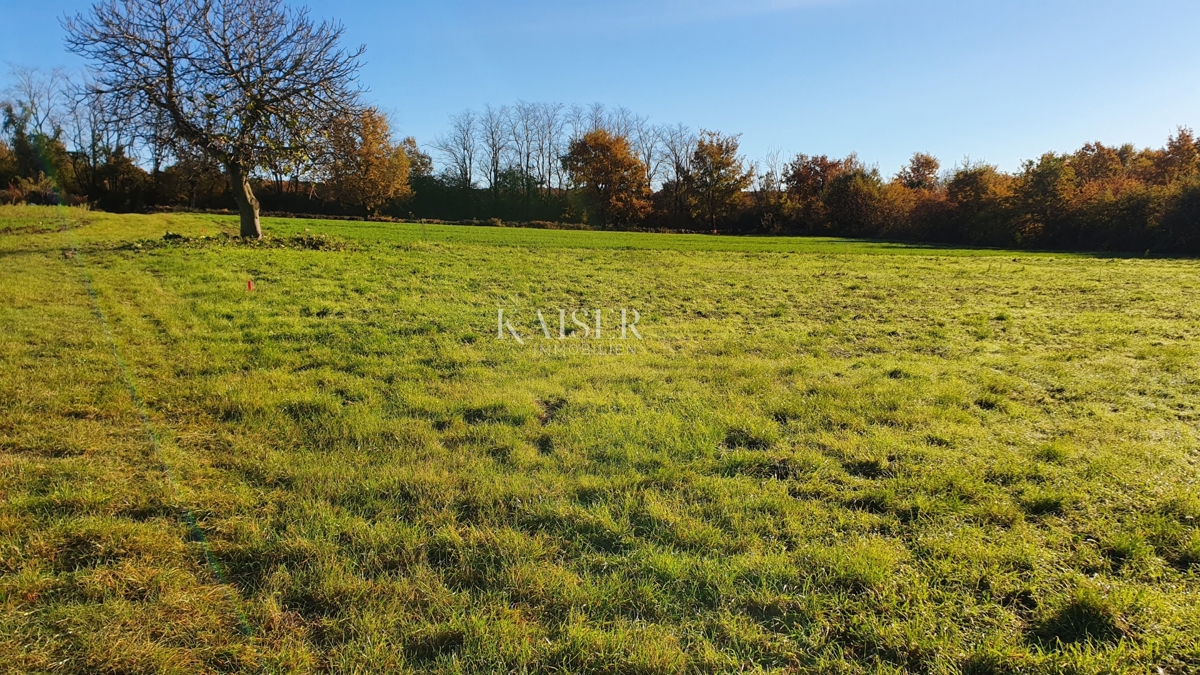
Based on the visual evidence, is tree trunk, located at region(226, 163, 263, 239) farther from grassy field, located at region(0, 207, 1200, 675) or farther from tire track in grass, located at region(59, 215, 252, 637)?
grassy field, located at region(0, 207, 1200, 675)

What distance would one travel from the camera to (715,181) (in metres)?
63.3

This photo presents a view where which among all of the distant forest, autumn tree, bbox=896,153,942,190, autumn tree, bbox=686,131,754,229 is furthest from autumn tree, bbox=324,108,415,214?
autumn tree, bbox=896,153,942,190

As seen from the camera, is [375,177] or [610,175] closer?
[375,177]

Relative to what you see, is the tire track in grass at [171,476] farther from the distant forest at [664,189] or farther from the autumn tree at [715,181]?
the autumn tree at [715,181]

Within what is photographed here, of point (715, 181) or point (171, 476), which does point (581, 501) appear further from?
point (715, 181)

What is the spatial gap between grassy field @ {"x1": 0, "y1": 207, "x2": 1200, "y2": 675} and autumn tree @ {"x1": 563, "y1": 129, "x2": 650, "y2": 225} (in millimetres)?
56865

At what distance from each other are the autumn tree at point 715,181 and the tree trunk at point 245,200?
5215 cm

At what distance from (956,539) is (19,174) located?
61554 millimetres

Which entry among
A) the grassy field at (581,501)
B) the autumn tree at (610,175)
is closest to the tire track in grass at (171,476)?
the grassy field at (581,501)

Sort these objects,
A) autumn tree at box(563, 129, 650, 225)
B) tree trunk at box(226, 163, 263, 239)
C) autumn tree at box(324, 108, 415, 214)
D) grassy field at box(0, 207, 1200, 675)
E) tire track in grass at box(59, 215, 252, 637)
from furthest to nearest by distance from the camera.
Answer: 1. autumn tree at box(563, 129, 650, 225)
2. autumn tree at box(324, 108, 415, 214)
3. tree trunk at box(226, 163, 263, 239)
4. tire track in grass at box(59, 215, 252, 637)
5. grassy field at box(0, 207, 1200, 675)

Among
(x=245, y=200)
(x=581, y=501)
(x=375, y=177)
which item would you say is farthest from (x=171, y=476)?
(x=375, y=177)

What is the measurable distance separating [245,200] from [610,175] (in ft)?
159

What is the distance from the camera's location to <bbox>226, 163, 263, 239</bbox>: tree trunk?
711 inches

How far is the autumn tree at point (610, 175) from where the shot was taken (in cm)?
6291
